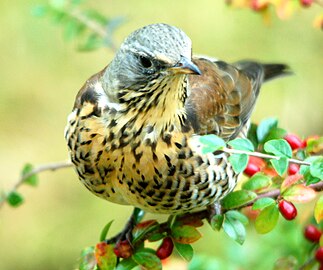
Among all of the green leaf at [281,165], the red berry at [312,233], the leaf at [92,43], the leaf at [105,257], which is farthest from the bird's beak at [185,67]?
the leaf at [92,43]

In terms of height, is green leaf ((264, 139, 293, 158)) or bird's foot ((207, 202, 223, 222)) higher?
green leaf ((264, 139, 293, 158))

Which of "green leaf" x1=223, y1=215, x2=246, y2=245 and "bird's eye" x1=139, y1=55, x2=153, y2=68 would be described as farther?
"green leaf" x1=223, y1=215, x2=246, y2=245

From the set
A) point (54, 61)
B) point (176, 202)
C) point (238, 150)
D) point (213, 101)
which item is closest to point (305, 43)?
point (54, 61)

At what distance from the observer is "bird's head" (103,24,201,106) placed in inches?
100

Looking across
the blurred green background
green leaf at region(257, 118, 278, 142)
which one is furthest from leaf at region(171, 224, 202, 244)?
the blurred green background

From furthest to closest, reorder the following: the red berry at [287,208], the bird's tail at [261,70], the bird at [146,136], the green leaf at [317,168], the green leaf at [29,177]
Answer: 1. the bird's tail at [261,70]
2. the green leaf at [29,177]
3. the bird at [146,136]
4. the red berry at [287,208]
5. the green leaf at [317,168]

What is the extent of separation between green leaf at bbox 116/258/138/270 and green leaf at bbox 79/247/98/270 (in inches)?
3.4

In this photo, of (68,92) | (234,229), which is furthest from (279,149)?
(68,92)

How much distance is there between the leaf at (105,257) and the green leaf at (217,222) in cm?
36

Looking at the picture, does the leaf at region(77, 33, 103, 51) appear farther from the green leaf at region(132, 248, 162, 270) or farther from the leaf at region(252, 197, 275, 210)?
the leaf at region(252, 197, 275, 210)

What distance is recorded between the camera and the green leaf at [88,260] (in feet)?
9.18

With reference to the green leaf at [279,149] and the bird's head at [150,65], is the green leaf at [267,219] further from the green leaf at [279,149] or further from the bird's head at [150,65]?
the bird's head at [150,65]

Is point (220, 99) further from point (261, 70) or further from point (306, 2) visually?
point (261, 70)

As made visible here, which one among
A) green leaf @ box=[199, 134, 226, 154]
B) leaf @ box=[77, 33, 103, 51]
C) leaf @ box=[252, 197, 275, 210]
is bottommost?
leaf @ box=[77, 33, 103, 51]
